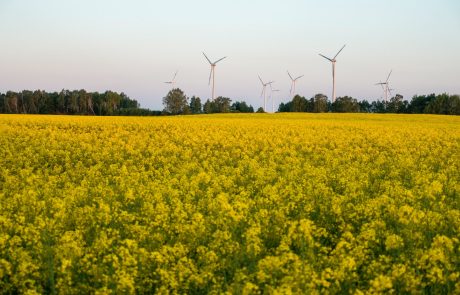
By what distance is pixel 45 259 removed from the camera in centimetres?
678

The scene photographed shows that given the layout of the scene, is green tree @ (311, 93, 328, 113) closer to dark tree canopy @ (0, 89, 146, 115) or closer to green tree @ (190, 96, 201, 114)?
green tree @ (190, 96, 201, 114)

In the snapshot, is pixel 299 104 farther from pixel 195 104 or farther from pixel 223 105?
pixel 195 104

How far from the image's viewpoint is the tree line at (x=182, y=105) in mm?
100938

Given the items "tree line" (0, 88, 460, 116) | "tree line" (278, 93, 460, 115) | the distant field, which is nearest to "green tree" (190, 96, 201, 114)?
"tree line" (0, 88, 460, 116)

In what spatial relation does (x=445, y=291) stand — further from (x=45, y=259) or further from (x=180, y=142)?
(x=180, y=142)

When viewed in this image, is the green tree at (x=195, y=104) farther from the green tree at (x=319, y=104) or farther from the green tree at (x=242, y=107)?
the green tree at (x=319, y=104)

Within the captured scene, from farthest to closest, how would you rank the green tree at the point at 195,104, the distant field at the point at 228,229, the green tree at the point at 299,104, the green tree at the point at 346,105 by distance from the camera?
the green tree at the point at 195,104 → the green tree at the point at 299,104 → the green tree at the point at 346,105 → the distant field at the point at 228,229

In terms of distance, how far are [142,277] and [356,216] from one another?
411cm

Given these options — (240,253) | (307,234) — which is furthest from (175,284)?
(307,234)

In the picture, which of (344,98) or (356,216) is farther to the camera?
(344,98)

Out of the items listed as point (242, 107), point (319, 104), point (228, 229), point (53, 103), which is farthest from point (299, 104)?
point (228, 229)

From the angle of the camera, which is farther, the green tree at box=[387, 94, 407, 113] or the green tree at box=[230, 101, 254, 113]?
the green tree at box=[230, 101, 254, 113]

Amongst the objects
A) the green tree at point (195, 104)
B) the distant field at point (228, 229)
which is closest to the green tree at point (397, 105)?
the green tree at point (195, 104)

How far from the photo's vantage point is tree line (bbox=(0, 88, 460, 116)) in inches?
3974
